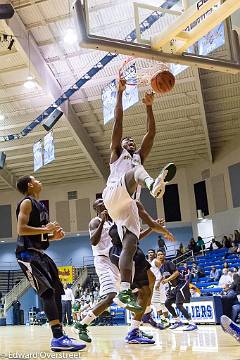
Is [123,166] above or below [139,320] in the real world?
above

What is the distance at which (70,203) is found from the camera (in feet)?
90.8

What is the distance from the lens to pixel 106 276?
215 inches

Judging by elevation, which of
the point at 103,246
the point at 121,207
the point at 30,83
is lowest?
the point at 103,246

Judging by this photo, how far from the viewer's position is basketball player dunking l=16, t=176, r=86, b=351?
4.02 metres

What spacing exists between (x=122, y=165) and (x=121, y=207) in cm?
45

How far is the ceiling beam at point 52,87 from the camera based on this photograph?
579 inches

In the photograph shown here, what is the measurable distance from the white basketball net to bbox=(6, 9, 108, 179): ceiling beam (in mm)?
9053

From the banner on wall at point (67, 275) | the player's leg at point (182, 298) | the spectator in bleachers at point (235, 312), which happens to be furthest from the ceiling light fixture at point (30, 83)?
the spectator in bleachers at point (235, 312)

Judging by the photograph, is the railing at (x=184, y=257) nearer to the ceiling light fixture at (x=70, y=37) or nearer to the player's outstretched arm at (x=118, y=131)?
the ceiling light fixture at (x=70, y=37)

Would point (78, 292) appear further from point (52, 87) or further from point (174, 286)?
point (174, 286)

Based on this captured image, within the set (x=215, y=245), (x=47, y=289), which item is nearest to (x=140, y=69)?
(x=47, y=289)

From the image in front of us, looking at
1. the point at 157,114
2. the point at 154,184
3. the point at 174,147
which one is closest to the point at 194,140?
the point at 174,147

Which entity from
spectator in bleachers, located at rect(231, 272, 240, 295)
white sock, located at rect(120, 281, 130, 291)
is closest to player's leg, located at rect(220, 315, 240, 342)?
white sock, located at rect(120, 281, 130, 291)

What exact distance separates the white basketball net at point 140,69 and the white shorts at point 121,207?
1716 mm
